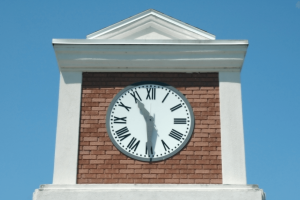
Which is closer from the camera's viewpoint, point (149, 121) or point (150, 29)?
point (149, 121)

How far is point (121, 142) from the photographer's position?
34.9 ft

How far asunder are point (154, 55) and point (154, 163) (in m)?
2.07

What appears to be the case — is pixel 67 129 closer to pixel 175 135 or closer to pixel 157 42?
pixel 175 135

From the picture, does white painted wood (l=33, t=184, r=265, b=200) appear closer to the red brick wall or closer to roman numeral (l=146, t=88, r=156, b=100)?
the red brick wall

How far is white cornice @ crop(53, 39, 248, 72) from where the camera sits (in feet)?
36.3

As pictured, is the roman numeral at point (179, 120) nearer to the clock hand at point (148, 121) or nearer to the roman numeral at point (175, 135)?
the roman numeral at point (175, 135)

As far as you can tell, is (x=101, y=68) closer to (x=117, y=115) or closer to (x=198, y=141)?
(x=117, y=115)

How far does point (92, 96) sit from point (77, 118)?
1.72ft

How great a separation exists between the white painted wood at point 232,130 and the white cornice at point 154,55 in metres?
0.30

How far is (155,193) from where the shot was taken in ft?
32.8

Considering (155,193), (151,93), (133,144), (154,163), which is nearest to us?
(155,193)

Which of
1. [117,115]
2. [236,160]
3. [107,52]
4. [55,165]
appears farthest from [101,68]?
[236,160]

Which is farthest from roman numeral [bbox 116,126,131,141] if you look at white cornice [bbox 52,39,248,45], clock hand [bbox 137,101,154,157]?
white cornice [bbox 52,39,248,45]

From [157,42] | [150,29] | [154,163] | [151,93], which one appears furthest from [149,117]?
[150,29]
